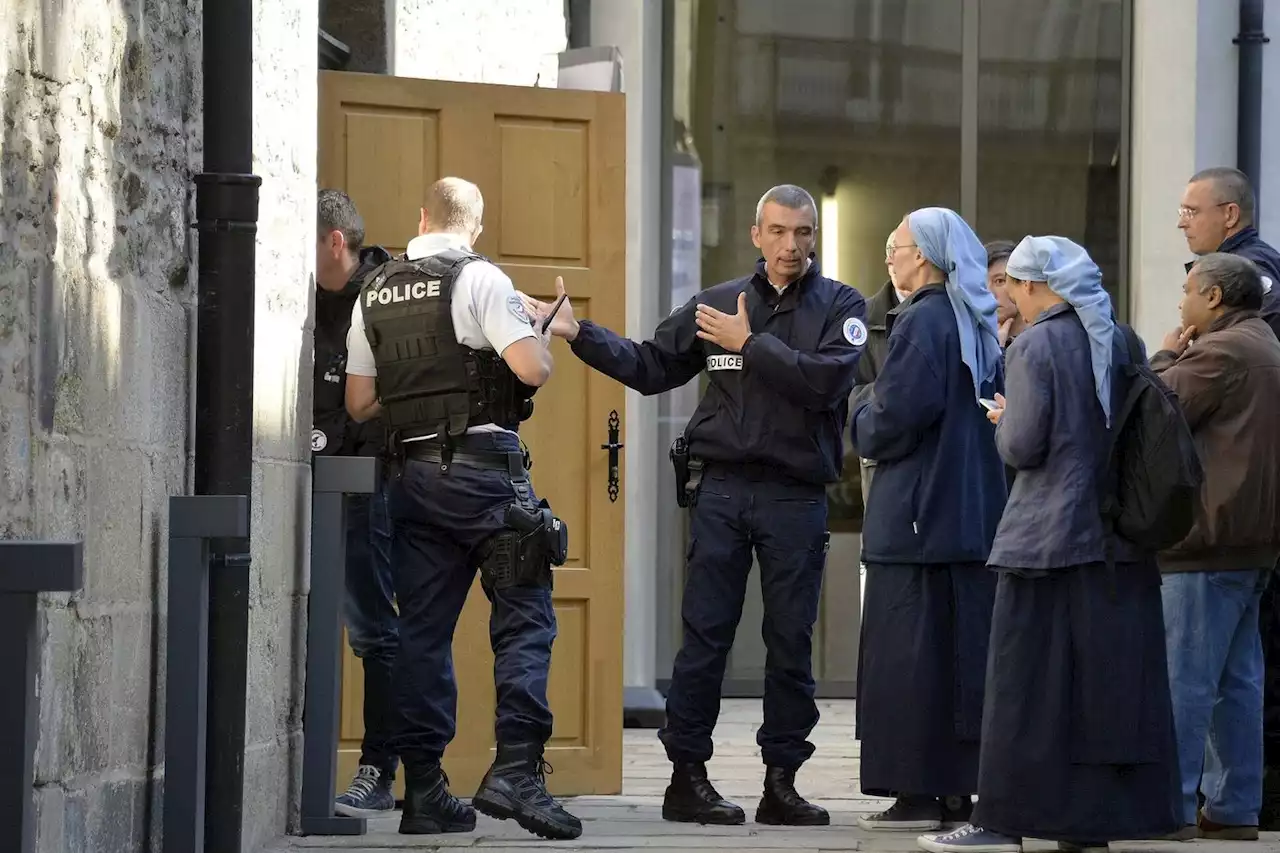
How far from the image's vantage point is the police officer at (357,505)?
651cm

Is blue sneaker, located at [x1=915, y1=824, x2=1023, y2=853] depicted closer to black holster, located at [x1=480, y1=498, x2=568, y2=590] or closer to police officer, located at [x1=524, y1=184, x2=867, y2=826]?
police officer, located at [x1=524, y1=184, x2=867, y2=826]

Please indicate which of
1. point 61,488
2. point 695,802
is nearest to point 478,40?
point 695,802

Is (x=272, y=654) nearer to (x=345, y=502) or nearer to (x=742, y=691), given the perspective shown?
(x=345, y=502)

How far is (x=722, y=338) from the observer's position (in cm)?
640

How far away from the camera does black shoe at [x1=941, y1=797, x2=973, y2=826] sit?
6344 mm

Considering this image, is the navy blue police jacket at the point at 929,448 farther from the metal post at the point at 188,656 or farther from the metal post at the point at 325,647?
the metal post at the point at 188,656

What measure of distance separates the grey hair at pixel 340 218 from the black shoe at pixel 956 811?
2633mm

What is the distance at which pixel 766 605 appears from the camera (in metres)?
6.47

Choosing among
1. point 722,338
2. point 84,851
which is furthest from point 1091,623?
point 84,851

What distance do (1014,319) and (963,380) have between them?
1227 mm

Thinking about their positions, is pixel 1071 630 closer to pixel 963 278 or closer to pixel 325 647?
pixel 963 278

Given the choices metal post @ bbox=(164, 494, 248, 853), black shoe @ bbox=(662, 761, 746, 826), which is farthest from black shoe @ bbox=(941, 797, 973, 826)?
metal post @ bbox=(164, 494, 248, 853)

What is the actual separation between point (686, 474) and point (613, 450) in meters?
0.59

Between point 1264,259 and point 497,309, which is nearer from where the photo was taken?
point 497,309
